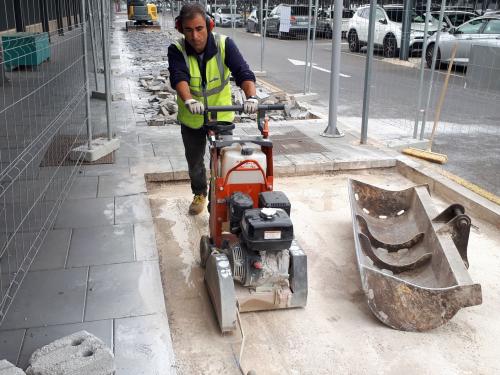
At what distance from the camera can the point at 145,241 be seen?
14.3 ft

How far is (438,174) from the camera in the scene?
6.30 metres

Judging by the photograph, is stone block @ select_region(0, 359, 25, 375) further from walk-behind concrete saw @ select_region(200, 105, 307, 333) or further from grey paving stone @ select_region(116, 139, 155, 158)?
grey paving stone @ select_region(116, 139, 155, 158)

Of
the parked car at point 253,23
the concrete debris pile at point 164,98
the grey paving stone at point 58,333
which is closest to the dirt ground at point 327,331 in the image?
the grey paving stone at point 58,333

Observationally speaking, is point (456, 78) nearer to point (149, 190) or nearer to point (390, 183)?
point (390, 183)

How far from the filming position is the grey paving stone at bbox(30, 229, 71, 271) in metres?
3.93

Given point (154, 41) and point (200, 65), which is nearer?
point (200, 65)

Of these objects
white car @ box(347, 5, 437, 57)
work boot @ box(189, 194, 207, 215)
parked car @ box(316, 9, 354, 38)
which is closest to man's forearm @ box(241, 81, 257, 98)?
work boot @ box(189, 194, 207, 215)

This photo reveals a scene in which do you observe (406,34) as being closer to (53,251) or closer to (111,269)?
(111,269)

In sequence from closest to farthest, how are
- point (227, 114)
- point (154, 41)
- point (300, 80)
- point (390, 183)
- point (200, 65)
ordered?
1. point (200, 65)
2. point (227, 114)
3. point (390, 183)
4. point (300, 80)
5. point (154, 41)

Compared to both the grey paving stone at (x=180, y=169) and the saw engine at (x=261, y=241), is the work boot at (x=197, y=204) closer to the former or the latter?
the grey paving stone at (x=180, y=169)

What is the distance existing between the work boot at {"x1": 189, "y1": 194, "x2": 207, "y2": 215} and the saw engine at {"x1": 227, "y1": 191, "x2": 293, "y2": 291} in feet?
5.20

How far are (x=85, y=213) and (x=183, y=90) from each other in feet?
5.60

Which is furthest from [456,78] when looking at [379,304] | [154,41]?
[154,41]

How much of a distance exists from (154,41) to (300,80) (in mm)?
12151
